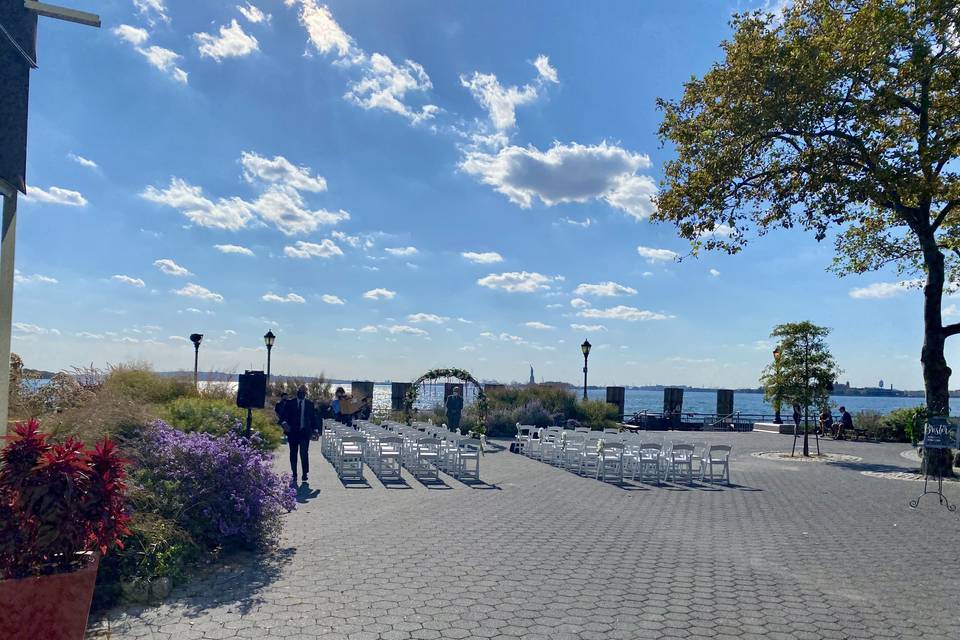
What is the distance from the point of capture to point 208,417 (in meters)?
10.9

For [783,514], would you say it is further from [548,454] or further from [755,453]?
[755,453]

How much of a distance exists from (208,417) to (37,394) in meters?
3.30

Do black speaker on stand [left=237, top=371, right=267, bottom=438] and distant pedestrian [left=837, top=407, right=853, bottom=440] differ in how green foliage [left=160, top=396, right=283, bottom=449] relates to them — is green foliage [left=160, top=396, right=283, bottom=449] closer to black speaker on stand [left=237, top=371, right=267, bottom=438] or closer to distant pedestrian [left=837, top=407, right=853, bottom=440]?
black speaker on stand [left=237, top=371, right=267, bottom=438]

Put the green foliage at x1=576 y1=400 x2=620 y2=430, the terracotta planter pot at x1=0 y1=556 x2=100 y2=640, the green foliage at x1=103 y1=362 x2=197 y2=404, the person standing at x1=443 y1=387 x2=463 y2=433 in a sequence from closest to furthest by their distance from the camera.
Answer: the terracotta planter pot at x1=0 y1=556 x2=100 y2=640, the green foliage at x1=103 y1=362 x2=197 y2=404, the person standing at x1=443 y1=387 x2=463 y2=433, the green foliage at x1=576 y1=400 x2=620 y2=430

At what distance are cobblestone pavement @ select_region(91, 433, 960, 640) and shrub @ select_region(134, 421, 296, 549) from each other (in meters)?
0.41

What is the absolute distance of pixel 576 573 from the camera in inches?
241

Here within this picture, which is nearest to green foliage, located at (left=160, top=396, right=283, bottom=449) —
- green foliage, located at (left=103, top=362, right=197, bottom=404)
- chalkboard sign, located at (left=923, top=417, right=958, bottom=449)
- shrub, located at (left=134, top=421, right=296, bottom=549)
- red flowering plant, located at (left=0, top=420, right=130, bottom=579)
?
green foliage, located at (left=103, top=362, right=197, bottom=404)

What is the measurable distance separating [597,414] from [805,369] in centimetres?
897

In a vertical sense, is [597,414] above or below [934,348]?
below

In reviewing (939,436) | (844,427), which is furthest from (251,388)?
(844,427)

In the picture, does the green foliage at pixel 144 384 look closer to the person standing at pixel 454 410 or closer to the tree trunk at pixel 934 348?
the person standing at pixel 454 410

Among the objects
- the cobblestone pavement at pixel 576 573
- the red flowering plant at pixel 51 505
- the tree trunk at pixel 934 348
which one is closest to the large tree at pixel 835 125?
the tree trunk at pixel 934 348

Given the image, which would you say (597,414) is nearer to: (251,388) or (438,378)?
(438,378)

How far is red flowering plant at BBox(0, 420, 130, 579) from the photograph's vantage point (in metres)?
3.71
